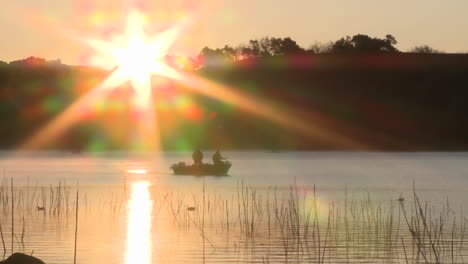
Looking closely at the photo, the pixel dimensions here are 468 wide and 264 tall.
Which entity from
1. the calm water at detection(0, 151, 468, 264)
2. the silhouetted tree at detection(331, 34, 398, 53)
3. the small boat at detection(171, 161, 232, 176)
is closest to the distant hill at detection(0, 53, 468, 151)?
the silhouetted tree at detection(331, 34, 398, 53)

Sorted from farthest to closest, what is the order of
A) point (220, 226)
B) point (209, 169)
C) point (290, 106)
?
point (290, 106) < point (209, 169) < point (220, 226)

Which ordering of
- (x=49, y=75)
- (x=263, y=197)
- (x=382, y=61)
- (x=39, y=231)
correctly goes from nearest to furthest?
(x=39, y=231), (x=263, y=197), (x=49, y=75), (x=382, y=61)

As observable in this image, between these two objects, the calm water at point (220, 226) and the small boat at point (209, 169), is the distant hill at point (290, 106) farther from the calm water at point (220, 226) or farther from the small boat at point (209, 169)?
the calm water at point (220, 226)

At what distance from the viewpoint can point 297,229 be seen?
23891 millimetres

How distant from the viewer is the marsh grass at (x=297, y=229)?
850 inches

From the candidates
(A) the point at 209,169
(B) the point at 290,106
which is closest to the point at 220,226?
(A) the point at 209,169

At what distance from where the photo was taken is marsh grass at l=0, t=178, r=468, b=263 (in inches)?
850

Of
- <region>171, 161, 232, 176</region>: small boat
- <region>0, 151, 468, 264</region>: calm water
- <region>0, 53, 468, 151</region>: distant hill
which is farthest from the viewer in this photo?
<region>0, 53, 468, 151</region>: distant hill

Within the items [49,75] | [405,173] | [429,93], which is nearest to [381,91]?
[429,93]

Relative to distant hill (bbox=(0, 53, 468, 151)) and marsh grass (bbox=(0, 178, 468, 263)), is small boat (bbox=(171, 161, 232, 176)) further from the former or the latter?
distant hill (bbox=(0, 53, 468, 151))

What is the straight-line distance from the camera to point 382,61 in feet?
403

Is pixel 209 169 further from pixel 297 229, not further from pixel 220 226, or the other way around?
pixel 297 229

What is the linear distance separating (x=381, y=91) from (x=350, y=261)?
9789 centimetres

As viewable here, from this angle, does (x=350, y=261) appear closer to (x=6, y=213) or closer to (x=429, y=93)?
(x=6, y=213)
